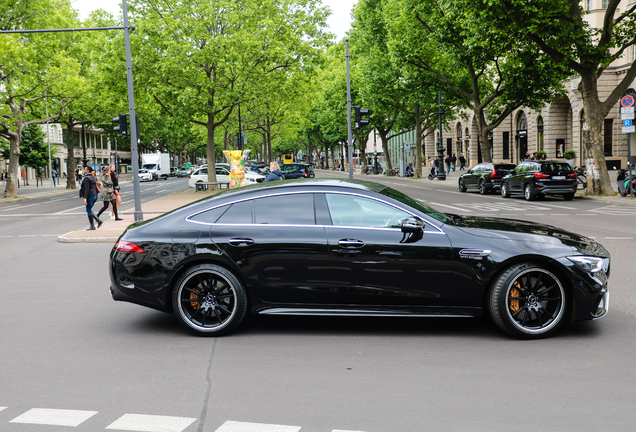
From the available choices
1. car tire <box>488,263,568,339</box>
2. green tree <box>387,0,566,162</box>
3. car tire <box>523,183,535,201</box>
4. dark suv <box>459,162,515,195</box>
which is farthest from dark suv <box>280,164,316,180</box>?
car tire <box>488,263,568,339</box>

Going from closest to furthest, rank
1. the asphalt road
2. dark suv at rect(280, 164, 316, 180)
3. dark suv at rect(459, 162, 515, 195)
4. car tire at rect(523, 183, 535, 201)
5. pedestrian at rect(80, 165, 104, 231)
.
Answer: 1. the asphalt road
2. pedestrian at rect(80, 165, 104, 231)
3. car tire at rect(523, 183, 535, 201)
4. dark suv at rect(459, 162, 515, 195)
5. dark suv at rect(280, 164, 316, 180)

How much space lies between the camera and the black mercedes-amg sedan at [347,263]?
18.2 feet

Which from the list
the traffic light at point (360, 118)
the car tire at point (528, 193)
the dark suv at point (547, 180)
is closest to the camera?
the dark suv at point (547, 180)

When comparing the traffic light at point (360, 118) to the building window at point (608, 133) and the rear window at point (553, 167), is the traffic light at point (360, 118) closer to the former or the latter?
the rear window at point (553, 167)

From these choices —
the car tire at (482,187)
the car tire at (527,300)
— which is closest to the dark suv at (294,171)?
the car tire at (482,187)

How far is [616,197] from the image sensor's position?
22516 millimetres

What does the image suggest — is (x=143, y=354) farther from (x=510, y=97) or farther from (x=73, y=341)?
(x=510, y=97)

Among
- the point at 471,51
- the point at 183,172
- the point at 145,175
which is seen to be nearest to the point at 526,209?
the point at 471,51

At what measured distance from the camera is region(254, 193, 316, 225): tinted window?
19.4ft

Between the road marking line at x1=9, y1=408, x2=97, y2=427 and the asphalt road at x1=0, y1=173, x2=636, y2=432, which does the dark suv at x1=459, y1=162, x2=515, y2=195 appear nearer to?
the asphalt road at x1=0, y1=173, x2=636, y2=432

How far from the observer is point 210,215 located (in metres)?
6.06

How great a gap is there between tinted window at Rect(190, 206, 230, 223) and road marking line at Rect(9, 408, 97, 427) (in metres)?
2.29

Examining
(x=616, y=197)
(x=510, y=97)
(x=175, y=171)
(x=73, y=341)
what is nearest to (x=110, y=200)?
(x=73, y=341)

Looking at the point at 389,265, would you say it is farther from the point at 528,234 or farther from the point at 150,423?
the point at 150,423
